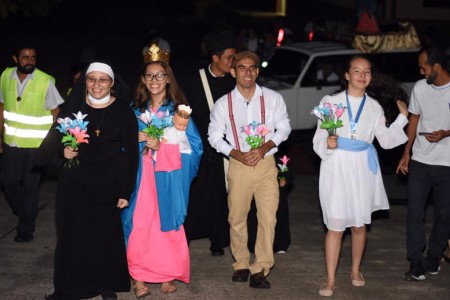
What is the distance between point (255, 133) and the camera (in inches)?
290

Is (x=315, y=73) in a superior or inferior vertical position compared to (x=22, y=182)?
superior

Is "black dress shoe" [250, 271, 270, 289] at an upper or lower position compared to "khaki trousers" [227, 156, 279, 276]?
lower

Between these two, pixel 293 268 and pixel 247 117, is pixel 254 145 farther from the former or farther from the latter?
pixel 293 268

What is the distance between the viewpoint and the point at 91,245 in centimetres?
710

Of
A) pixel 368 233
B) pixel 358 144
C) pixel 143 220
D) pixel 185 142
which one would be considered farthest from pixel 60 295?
pixel 368 233

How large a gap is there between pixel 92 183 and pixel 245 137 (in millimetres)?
1400

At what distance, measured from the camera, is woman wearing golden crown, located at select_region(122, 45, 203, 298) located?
7.41 meters

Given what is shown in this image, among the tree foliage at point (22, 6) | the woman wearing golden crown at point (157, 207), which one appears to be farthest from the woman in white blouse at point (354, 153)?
the tree foliage at point (22, 6)

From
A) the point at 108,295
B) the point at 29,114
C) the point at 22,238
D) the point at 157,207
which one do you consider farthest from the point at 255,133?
the point at 22,238

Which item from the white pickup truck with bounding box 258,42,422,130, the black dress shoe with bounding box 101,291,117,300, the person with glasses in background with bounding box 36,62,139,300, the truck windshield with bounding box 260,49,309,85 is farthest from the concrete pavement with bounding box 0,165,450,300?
the truck windshield with bounding box 260,49,309,85

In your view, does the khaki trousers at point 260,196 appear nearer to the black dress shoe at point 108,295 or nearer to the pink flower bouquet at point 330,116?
the pink flower bouquet at point 330,116

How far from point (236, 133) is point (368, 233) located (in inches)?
111

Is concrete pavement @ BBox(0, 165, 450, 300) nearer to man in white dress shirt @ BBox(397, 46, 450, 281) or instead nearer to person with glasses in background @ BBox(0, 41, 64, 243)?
man in white dress shirt @ BBox(397, 46, 450, 281)

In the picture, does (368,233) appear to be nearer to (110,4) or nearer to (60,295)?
(60,295)
